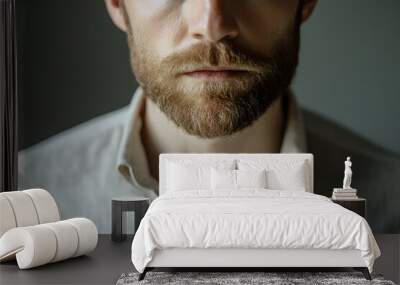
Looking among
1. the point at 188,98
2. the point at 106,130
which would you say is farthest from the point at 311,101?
the point at 106,130

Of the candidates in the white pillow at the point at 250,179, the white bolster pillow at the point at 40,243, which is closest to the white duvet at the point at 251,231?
the white bolster pillow at the point at 40,243

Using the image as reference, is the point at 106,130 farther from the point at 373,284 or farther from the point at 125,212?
the point at 373,284

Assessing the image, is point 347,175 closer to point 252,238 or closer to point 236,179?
point 236,179

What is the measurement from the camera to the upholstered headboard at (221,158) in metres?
7.04

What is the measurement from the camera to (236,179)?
654 cm

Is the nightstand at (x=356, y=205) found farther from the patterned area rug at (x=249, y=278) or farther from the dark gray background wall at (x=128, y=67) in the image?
the patterned area rug at (x=249, y=278)

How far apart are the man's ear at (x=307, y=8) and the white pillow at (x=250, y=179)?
1.77 m

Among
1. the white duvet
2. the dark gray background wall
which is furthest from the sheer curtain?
the white duvet

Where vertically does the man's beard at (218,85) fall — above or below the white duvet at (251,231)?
above

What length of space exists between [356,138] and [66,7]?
336 centimetres

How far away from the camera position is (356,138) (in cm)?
732

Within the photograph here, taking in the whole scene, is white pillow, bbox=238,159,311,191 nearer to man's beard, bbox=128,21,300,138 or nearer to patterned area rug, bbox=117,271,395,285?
man's beard, bbox=128,21,300,138

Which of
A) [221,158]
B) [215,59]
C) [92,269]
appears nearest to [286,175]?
[221,158]

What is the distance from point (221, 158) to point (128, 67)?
1.38 metres
